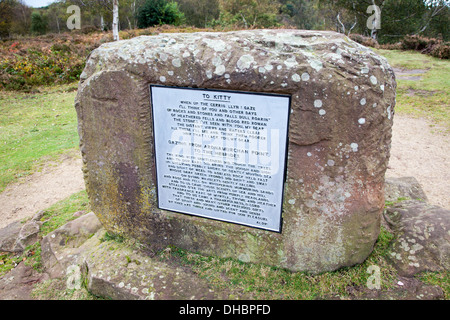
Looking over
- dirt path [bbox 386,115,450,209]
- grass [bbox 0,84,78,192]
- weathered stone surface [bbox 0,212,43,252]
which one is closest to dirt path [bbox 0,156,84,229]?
grass [bbox 0,84,78,192]

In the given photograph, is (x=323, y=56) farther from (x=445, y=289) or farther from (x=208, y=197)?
(x=445, y=289)

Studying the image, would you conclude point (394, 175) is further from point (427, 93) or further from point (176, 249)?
point (427, 93)

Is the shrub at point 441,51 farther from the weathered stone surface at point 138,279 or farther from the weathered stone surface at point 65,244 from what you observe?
the weathered stone surface at point 65,244

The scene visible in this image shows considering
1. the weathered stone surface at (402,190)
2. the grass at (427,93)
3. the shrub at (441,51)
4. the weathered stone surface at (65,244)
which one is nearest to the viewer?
the weathered stone surface at (65,244)

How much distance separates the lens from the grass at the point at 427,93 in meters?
9.36

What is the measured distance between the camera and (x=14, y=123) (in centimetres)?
966

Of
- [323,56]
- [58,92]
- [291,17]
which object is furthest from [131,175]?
[291,17]

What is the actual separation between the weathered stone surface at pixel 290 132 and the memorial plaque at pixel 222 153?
0.09 meters

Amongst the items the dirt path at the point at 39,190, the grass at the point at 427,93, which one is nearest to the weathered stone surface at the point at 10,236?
the dirt path at the point at 39,190

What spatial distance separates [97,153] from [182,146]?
3.29 ft

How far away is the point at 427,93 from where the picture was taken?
11.0 meters

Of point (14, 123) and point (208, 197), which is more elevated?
point (208, 197)

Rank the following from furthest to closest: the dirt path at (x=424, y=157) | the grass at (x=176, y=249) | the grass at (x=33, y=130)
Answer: the grass at (x=33, y=130)
the dirt path at (x=424, y=157)
the grass at (x=176, y=249)

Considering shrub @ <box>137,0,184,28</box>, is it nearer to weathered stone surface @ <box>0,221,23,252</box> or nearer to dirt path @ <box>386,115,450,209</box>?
dirt path @ <box>386,115,450,209</box>
